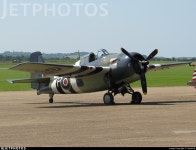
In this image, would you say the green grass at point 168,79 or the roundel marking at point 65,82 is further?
the green grass at point 168,79

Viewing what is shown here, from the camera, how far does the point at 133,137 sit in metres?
11.5

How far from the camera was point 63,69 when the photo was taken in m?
22.6

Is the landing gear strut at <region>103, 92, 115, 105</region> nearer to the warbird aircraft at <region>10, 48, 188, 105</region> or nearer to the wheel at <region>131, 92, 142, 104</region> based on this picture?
the warbird aircraft at <region>10, 48, 188, 105</region>

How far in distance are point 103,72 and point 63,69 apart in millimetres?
1895

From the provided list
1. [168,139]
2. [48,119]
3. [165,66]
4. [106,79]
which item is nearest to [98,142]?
[168,139]

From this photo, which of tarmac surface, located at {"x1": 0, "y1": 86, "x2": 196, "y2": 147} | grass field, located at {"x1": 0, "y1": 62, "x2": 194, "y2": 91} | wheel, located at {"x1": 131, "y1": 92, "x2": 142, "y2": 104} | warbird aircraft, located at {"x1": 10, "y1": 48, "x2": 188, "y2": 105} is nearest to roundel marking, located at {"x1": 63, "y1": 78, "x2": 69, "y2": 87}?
warbird aircraft, located at {"x1": 10, "y1": 48, "x2": 188, "y2": 105}

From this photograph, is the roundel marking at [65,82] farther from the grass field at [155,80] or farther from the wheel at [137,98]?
the grass field at [155,80]

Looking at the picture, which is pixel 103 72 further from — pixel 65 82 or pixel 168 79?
pixel 168 79

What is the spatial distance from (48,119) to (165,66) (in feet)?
37.5

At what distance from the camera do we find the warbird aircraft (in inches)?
885

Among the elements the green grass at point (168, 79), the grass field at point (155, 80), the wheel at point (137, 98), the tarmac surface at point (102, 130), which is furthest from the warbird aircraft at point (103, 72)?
the green grass at point (168, 79)

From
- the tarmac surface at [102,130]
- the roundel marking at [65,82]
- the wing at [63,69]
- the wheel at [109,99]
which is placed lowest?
the tarmac surface at [102,130]

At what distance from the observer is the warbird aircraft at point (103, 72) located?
22.5 meters

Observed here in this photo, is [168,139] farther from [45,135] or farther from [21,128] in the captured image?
[21,128]
